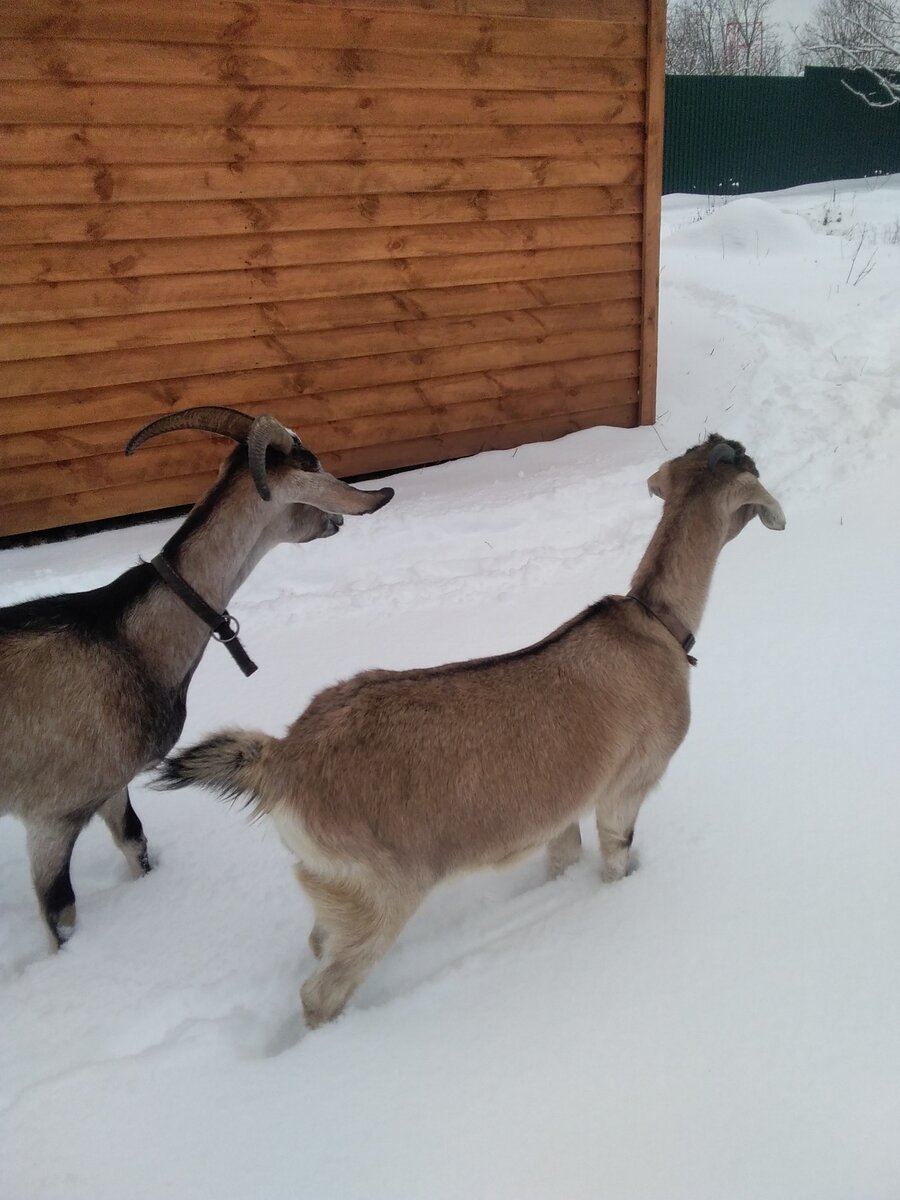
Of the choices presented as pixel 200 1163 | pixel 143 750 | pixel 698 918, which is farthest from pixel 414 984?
pixel 143 750

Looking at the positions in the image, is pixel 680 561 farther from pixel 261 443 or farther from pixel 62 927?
pixel 62 927

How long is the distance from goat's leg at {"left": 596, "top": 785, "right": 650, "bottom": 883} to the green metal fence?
19.5 m

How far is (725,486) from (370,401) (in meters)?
3.74

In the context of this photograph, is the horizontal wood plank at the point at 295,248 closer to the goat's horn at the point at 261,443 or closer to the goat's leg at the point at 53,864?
the goat's horn at the point at 261,443

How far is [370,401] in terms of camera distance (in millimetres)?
5910

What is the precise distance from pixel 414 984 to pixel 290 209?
4777 mm

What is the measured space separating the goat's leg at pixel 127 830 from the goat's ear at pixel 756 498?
7.29ft

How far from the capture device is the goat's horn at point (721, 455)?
2.60 m

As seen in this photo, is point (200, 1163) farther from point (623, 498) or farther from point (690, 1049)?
point (623, 498)

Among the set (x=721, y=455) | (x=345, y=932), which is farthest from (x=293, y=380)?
(x=345, y=932)

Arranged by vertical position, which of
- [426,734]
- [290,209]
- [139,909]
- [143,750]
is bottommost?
[139,909]

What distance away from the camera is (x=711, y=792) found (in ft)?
9.87

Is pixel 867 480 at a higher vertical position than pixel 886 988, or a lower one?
higher

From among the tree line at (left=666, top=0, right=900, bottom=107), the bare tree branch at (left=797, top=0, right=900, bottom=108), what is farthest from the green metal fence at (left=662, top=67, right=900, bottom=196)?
the tree line at (left=666, top=0, right=900, bottom=107)
